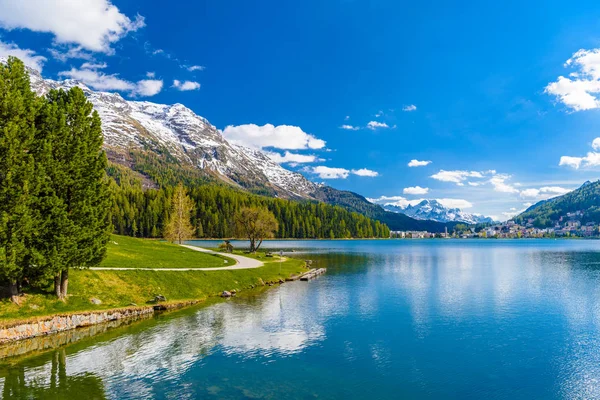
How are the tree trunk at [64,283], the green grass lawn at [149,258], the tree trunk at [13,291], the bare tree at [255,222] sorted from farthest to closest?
the bare tree at [255,222] → the green grass lawn at [149,258] → the tree trunk at [64,283] → the tree trunk at [13,291]

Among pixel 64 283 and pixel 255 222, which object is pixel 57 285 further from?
pixel 255 222

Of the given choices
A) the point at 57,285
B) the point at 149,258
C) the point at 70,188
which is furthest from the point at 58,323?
the point at 149,258

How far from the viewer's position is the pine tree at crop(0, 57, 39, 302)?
1391 inches

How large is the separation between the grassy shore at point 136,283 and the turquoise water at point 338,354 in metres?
6.49

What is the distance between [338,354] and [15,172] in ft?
111

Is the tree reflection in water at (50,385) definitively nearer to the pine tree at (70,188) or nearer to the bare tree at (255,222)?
the pine tree at (70,188)

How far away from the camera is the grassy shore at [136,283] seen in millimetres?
41156

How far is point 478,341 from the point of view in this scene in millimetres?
38625

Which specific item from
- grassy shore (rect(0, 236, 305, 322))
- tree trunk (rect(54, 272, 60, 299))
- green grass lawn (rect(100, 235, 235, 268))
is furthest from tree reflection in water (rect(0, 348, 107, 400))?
green grass lawn (rect(100, 235, 235, 268))

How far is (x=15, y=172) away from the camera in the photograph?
1420 inches

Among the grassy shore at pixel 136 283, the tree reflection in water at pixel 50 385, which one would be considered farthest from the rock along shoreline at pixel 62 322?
the tree reflection in water at pixel 50 385

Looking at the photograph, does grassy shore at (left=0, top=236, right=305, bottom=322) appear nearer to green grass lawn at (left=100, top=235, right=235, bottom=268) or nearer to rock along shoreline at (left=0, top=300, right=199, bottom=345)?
green grass lawn at (left=100, top=235, right=235, bottom=268)

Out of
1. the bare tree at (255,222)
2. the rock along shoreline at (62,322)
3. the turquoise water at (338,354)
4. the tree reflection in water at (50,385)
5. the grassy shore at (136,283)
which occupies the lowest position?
the turquoise water at (338,354)

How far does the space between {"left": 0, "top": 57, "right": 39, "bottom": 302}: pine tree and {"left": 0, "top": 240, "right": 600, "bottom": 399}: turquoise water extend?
9800 mm
